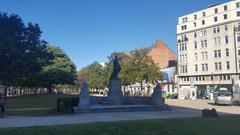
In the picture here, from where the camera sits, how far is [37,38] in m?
43.9

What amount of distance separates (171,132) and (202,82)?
70.8 m

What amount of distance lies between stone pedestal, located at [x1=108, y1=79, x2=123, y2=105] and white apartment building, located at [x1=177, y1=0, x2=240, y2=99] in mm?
44509

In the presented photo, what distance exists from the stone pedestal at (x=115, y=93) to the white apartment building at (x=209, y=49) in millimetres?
44509

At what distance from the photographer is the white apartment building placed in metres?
74.9

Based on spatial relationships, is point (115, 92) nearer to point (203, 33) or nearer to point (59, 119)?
point (59, 119)

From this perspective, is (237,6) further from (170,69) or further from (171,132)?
(171,132)

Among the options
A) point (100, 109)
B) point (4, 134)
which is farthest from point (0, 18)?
point (4, 134)

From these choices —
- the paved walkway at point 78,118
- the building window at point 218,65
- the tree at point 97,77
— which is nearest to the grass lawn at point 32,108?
the paved walkway at point 78,118

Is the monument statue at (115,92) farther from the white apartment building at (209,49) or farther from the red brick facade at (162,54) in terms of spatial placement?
the red brick facade at (162,54)

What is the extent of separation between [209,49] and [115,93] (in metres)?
55.1

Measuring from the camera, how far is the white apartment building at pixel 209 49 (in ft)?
246

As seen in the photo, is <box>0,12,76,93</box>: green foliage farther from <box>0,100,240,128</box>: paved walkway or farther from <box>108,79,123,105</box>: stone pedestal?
<box>0,100,240,128</box>: paved walkway

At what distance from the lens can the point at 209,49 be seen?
266 feet

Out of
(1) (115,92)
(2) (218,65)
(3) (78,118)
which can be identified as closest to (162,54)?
(2) (218,65)
